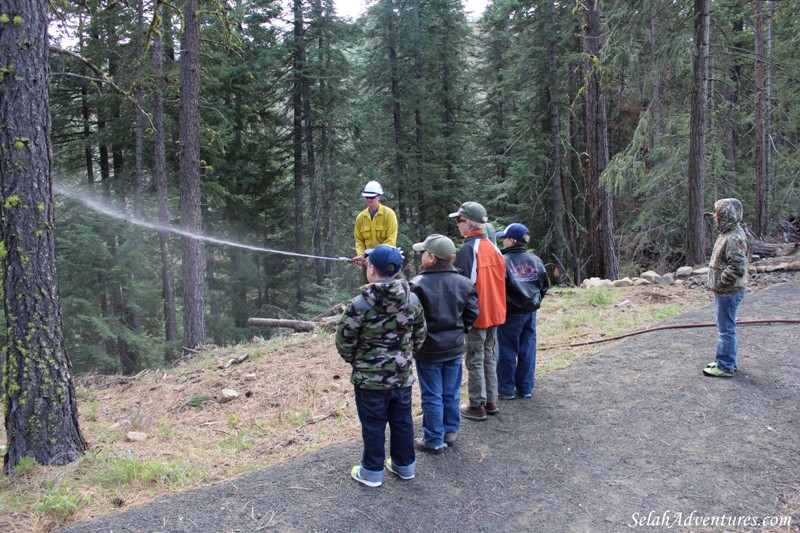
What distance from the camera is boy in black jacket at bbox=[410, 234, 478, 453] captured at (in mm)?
4223

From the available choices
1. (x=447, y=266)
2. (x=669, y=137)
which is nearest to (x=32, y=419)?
(x=447, y=266)

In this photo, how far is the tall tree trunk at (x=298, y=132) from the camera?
21.9 meters

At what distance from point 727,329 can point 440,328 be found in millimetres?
3759

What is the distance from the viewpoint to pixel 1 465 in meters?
4.95

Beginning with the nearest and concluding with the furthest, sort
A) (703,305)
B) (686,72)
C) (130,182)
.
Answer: (703,305)
(686,72)
(130,182)

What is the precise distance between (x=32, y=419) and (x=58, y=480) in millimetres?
700

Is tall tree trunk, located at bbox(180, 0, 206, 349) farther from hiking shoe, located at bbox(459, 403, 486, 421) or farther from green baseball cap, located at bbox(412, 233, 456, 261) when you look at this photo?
green baseball cap, located at bbox(412, 233, 456, 261)

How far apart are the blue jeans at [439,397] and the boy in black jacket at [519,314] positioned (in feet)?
3.86

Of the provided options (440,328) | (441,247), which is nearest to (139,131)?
(441,247)

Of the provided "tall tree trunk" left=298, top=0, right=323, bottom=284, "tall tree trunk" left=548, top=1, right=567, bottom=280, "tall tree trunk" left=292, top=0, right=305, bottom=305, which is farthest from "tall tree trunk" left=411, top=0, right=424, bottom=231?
"tall tree trunk" left=548, top=1, right=567, bottom=280

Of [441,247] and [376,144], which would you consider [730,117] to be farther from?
→ [441,247]

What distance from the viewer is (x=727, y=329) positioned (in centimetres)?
581

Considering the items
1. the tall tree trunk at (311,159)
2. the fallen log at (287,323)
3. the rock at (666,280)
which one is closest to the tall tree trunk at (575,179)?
the rock at (666,280)

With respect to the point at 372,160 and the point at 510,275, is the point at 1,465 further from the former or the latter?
the point at 372,160
